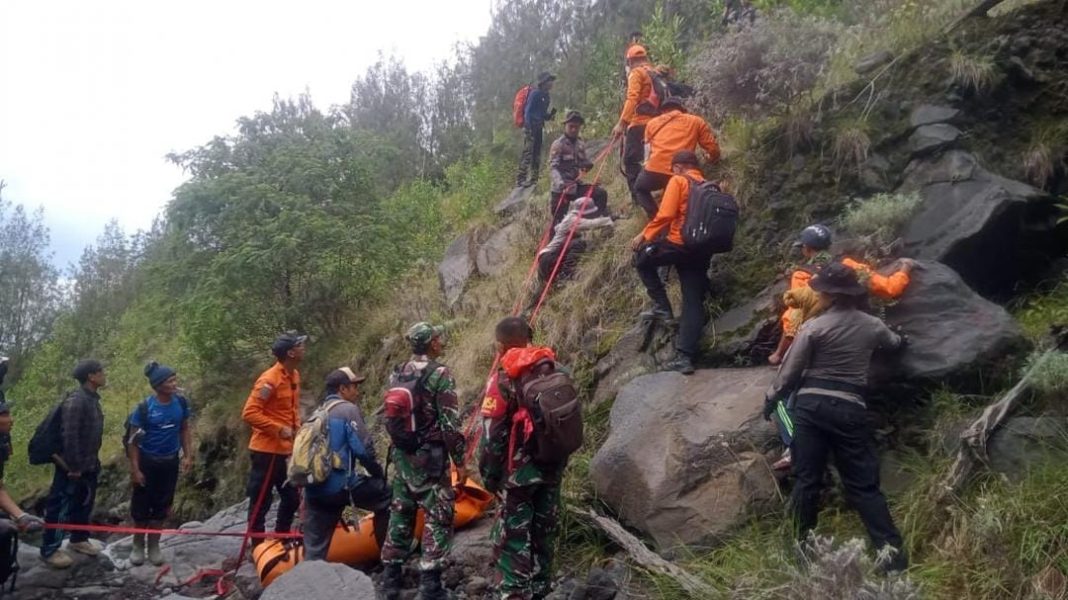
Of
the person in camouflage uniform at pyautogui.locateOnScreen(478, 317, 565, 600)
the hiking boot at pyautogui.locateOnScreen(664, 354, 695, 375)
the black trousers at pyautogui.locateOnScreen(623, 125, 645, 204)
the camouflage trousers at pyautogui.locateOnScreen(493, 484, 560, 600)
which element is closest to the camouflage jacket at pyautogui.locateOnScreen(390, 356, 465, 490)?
the person in camouflage uniform at pyautogui.locateOnScreen(478, 317, 565, 600)

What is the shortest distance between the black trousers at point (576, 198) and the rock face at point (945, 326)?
198 inches

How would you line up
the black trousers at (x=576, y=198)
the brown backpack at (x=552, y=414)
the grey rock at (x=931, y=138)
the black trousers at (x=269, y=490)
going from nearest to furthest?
the brown backpack at (x=552, y=414), the grey rock at (x=931, y=138), the black trousers at (x=269, y=490), the black trousers at (x=576, y=198)

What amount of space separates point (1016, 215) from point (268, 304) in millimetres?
10988

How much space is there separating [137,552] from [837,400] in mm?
6854

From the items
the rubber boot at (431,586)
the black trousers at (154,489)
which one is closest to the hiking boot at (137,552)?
the black trousers at (154,489)

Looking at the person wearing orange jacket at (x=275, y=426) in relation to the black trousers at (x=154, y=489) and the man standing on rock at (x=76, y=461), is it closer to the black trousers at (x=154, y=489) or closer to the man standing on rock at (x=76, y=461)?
the black trousers at (x=154, y=489)

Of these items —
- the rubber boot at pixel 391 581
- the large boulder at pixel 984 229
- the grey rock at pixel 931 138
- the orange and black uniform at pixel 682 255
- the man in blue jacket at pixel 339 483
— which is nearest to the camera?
the rubber boot at pixel 391 581

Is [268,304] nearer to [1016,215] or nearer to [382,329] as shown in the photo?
[382,329]

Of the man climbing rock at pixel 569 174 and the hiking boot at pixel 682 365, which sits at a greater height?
the man climbing rock at pixel 569 174

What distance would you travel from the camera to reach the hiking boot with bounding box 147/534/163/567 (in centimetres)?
865

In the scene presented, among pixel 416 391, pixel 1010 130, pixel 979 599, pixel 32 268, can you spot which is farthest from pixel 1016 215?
pixel 32 268

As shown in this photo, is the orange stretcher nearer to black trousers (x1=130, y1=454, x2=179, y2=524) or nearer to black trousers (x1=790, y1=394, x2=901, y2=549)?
black trousers (x1=130, y1=454, x2=179, y2=524)

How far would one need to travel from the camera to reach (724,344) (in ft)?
24.6

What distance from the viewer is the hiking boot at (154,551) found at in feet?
28.4
